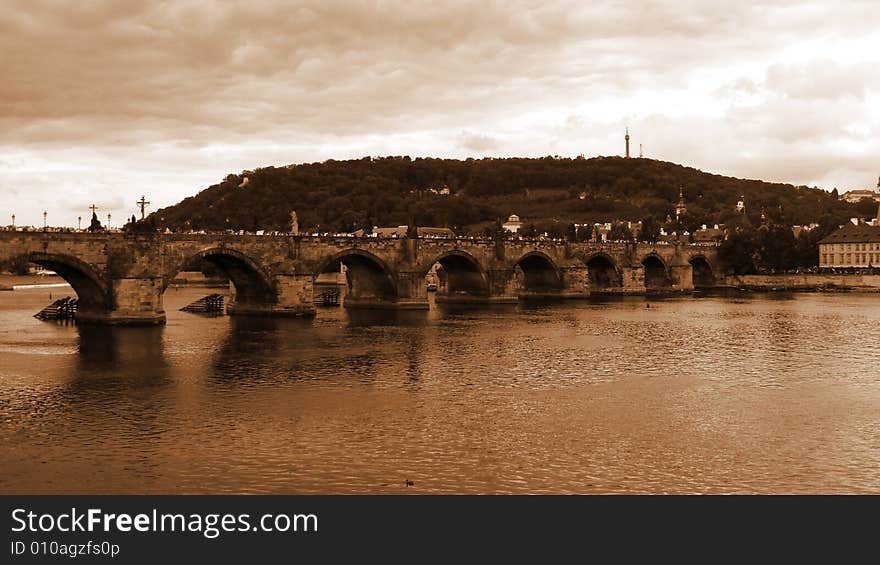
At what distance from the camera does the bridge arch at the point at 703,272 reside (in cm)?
11844

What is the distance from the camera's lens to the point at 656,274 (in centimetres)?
11256

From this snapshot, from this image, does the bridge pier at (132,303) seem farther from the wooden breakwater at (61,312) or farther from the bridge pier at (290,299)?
the bridge pier at (290,299)

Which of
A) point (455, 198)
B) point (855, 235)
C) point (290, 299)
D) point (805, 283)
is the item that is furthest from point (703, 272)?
point (290, 299)

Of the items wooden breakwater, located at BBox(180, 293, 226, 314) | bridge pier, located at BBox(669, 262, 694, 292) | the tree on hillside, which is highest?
the tree on hillside

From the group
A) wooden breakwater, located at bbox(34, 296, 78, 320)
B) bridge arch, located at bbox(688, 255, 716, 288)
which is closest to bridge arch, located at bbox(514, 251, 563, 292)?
bridge arch, located at bbox(688, 255, 716, 288)

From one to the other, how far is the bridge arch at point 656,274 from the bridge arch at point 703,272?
7.72 m

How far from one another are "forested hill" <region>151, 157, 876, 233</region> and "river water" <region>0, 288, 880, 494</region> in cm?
7921

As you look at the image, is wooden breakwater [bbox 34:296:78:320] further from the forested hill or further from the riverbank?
the riverbank

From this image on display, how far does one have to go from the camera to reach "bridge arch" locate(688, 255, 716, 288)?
118 metres

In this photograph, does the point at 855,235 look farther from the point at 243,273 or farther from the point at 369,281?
the point at 243,273
